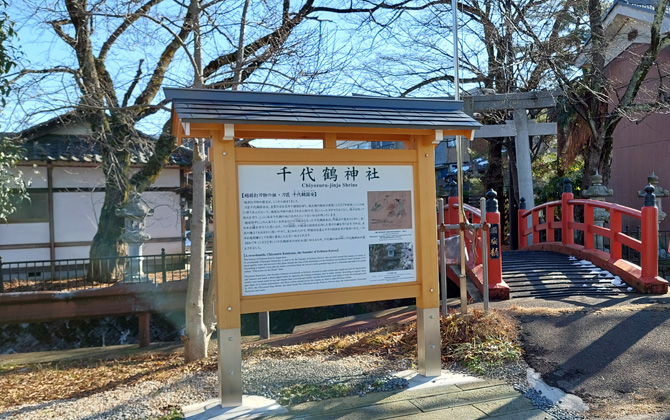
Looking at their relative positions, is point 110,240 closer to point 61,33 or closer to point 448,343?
point 61,33

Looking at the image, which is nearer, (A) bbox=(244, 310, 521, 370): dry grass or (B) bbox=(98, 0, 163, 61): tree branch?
(A) bbox=(244, 310, 521, 370): dry grass

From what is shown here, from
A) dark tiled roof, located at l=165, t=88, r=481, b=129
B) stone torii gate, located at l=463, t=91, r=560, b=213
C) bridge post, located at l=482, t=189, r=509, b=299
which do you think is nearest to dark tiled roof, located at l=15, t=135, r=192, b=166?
stone torii gate, located at l=463, t=91, r=560, b=213

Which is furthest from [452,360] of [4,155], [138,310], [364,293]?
[138,310]

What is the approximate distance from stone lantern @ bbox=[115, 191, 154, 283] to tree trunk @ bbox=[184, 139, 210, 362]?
562 cm

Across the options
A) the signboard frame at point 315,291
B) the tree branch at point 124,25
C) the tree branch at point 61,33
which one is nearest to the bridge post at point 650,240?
the signboard frame at point 315,291

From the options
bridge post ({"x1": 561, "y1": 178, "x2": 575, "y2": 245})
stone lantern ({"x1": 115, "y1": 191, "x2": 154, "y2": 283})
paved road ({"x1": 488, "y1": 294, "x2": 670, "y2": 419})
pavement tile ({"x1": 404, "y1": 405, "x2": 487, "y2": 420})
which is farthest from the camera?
stone lantern ({"x1": 115, "y1": 191, "x2": 154, "y2": 283})

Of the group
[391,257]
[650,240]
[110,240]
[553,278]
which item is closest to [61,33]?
[110,240]

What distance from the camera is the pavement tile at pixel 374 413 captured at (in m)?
4.50

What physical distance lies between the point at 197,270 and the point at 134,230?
6.10 metres

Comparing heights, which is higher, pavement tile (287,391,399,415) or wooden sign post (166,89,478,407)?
wooden sign post (166,89,478,407)

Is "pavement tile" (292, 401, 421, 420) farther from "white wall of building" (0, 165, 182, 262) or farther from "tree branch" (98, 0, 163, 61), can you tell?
"white wall of building" (0, 165, 182, 262)

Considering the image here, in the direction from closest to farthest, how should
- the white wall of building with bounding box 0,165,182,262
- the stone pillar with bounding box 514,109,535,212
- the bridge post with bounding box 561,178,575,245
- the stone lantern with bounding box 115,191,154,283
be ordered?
the bridge post with bounding box 561,178,575,245
the stone lantern with bounding box 115,191,154,283
the stone pillar with bounding box 514,109,535,212
the white wall of building with bounding box 0,165,182,262

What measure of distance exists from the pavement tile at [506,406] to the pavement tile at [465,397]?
7 cm

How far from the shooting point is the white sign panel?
4840 mm
